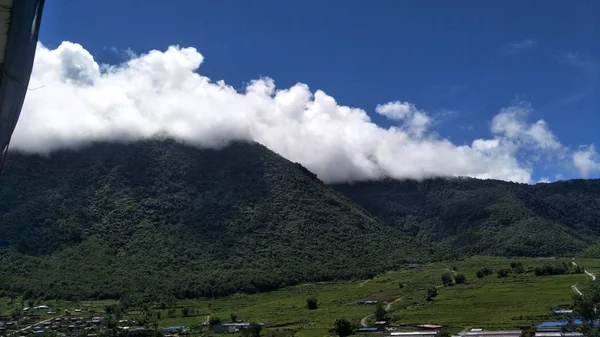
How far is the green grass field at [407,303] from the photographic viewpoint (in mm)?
77000

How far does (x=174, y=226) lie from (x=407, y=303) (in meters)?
72.2

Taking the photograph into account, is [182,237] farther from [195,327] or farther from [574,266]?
[574,266]

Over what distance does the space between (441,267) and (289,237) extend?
39.8m

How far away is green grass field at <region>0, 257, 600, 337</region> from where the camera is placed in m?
77.0

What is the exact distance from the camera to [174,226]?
480 ft

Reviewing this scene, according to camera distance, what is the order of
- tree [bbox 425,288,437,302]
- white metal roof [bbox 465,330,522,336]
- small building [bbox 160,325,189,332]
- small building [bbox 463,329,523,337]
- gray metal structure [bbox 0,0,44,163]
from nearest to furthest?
gray metal structure [bbox 0,0,44,163] → small building [bbox 463,329,523,337] → white metal roof [bbox 465,330,522,336] → small building [bbox 160,325,189,332] → tree [bbox 425,288,437,302]

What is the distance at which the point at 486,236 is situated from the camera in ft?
654

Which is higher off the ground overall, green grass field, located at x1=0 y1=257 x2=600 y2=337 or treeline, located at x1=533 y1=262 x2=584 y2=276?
treeline, located at x1=533 y1=262 x2=584 y2=276

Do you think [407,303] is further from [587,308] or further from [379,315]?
[587,308]

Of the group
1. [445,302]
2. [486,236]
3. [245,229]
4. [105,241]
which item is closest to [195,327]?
[445,302]

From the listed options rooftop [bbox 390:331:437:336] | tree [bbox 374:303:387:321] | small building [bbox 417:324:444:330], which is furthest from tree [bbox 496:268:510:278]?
rooftop [bbox 390:331:437:336]

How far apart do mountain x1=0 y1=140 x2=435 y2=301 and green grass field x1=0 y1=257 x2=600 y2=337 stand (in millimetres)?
10300

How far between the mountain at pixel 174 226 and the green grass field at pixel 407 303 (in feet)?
33.8

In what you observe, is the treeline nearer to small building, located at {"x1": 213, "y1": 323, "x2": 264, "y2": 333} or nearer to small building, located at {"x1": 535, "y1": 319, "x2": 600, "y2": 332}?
small building, located at {"x1": 535, "y1": 319, "x2": 600, "y2": 332}
